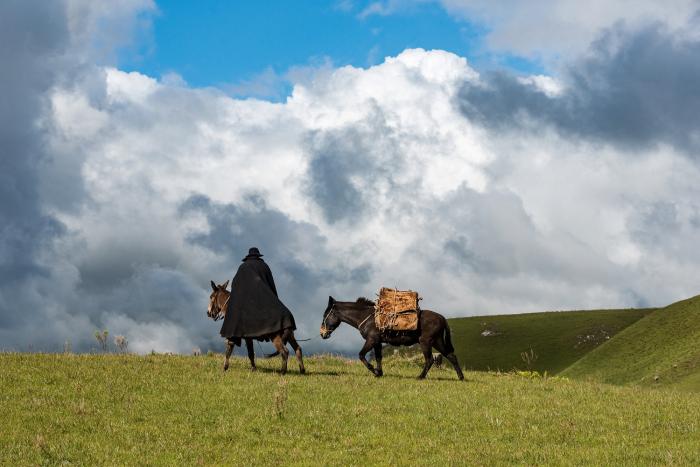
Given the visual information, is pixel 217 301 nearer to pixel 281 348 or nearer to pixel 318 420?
pixel 281 348

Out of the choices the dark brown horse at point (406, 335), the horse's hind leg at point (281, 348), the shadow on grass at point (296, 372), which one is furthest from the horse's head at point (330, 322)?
the horse's hind leg at point (281, 348)

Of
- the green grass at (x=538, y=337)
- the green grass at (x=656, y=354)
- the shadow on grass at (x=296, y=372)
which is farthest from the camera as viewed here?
the green grass at (x=538, y=337)

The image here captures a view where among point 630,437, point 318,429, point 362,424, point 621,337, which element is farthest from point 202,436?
point 621,337

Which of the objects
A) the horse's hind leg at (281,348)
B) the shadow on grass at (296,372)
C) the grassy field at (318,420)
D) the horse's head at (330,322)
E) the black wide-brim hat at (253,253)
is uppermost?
the black wide-brim hat at (253,253)

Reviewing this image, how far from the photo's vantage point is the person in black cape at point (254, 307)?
78.1 feet

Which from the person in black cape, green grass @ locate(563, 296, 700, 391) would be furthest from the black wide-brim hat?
green grass @ locate(563, 296, 700, 391)

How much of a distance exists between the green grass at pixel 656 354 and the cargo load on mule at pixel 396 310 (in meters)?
22.9

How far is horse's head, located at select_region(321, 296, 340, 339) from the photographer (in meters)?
25.5

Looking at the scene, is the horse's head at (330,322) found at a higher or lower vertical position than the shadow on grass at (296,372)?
higher

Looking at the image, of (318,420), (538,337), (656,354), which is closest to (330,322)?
(318,420)

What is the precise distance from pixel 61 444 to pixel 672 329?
2036 inches

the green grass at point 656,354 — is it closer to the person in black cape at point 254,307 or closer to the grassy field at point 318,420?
the grassy field at point 318,420

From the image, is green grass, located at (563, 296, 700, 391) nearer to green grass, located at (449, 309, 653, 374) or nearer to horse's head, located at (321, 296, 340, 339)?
green grass, located at (449, 309, 653, 374)

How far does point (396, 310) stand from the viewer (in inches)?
966
